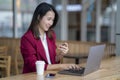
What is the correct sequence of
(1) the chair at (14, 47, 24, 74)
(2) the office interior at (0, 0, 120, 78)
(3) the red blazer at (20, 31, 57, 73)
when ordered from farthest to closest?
(2) the office interior at (0, 0, 120, 78) < (1) the chair at (14, 47, 24, 74) < (3) the red blazer at (20, 31, 57, 73)

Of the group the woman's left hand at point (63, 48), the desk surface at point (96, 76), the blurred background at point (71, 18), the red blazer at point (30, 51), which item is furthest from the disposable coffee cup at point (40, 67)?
the blurred background at point (71, 18)

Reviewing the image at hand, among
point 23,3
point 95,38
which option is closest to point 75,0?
point 95,38

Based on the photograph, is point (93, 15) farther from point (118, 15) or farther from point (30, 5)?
point (118, 15)

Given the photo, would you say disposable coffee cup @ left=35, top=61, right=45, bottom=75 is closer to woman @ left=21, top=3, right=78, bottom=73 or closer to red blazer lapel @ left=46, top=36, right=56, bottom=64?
woman @ left=21, top=3, right=78, bottom=73

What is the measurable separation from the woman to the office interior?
3.91 meters

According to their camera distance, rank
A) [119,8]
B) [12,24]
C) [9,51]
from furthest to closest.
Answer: [12,24] < [9,51] < [119,8]

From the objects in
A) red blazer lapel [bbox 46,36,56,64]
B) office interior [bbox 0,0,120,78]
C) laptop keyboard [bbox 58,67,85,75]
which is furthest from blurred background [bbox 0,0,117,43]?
laptop keyboard [bbox 58,67,85,75]

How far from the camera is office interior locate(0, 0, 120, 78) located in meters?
7.35

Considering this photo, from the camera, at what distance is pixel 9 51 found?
6008mm

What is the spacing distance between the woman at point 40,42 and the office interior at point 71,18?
391cm

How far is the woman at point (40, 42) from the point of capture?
8.30 feet

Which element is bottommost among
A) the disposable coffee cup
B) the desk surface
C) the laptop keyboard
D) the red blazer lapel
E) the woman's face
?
the desk surface

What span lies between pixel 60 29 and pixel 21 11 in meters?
1.07

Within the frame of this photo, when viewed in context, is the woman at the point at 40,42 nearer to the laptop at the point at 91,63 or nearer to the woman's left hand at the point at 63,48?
the woman's left hand at the point at 63,48
